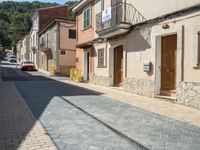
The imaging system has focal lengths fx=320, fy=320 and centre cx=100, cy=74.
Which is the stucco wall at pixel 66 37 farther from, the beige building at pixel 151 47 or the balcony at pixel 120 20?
the balcony at pixel 120 20

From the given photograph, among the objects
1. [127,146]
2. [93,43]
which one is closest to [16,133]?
[127,146]

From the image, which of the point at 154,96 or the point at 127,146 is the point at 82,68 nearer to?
the point at 154,96

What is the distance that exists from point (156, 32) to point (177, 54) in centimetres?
188

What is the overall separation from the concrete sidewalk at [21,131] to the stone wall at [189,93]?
17.1ft

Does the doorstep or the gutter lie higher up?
the gutter

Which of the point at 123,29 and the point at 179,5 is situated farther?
the point at 123,29

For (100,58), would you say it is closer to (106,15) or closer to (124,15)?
(106,15)

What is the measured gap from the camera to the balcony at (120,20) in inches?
591

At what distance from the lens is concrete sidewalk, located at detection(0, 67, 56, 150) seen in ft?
18.9

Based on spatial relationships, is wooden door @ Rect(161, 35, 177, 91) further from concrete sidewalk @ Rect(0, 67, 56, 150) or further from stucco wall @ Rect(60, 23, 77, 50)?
stucco wall @ Rect(60, 23, 77, 50)

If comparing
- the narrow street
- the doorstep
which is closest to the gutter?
the doorstep

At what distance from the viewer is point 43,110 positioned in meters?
9.49

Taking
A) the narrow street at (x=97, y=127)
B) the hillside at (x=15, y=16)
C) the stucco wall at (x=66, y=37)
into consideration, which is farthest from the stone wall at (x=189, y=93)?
the hillside at (x=15, y=16)

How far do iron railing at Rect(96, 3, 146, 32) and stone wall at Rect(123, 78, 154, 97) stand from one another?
273cm
